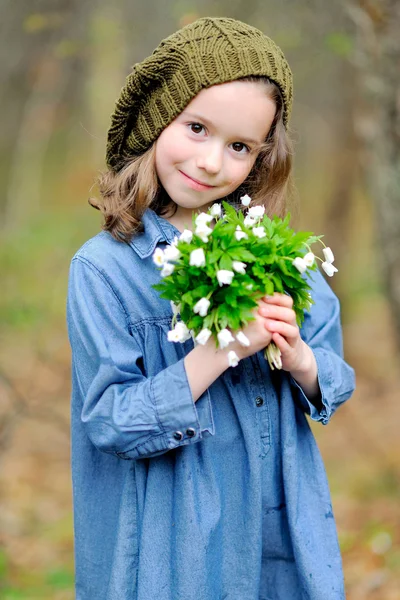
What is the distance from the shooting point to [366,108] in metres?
4.85

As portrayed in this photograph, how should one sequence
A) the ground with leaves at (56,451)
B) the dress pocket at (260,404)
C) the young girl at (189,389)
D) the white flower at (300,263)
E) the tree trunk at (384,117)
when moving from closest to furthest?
the white flower at (300,263), the young girl at (189,389), the dress pocket at (260,404), the tree trunk at (384,117), the ground with leaves at (56,451)

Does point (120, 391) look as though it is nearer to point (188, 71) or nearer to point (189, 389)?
point (189, 389)

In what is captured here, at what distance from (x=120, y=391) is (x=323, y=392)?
70 cm

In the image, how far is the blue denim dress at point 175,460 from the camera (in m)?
1.96

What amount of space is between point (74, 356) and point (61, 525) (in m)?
3.03

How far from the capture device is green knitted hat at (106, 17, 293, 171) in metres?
2.03

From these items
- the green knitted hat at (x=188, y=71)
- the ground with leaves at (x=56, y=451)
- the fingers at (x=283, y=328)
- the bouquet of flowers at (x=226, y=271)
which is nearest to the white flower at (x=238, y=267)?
the bouquet of flowers at (x=226, y=271)

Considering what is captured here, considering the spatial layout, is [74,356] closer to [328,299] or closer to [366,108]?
[328,299]

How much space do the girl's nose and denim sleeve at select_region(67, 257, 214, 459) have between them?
18.6 inches

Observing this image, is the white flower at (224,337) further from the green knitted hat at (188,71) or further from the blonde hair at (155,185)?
the green knitted hat at (188,71)

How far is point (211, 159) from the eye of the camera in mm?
2033

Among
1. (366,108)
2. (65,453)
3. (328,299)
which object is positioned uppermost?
(366,108)

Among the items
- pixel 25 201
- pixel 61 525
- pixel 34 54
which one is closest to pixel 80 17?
pixel 34 54

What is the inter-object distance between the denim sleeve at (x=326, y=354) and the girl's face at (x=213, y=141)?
46 centimetres
